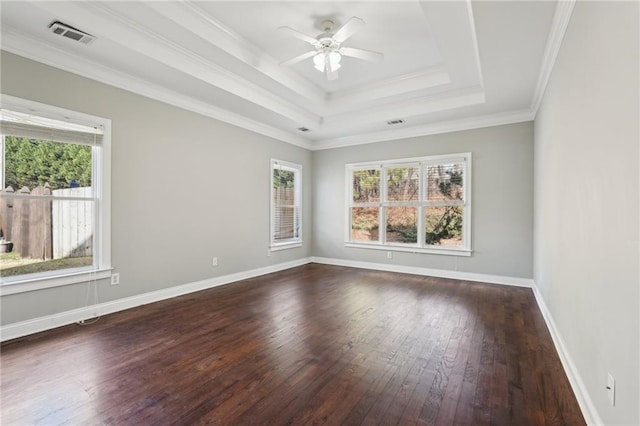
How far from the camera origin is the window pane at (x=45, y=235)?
2844 mm

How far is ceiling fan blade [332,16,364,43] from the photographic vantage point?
8.67 feet

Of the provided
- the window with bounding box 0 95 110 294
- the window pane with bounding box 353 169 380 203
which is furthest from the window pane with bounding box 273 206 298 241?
the window with bounding box 0 95 110 294

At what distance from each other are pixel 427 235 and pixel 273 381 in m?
4.19

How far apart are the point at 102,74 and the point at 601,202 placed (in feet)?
14.6

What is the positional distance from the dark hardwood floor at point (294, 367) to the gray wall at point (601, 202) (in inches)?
18.6

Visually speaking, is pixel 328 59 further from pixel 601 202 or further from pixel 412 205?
pixel 412 205

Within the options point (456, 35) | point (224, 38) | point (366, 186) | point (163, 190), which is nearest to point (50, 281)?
point (163, 190)

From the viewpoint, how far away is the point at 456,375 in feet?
7.14

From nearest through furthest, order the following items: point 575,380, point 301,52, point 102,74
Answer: point 575,380
point 102,74
point 301,52

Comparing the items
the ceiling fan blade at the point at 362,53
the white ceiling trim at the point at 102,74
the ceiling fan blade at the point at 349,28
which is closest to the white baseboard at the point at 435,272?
the white ceiling trim at the point at 102,74

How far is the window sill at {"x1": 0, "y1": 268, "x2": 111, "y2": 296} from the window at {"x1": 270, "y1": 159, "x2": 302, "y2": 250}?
2.85 meters

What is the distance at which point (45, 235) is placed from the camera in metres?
3.05

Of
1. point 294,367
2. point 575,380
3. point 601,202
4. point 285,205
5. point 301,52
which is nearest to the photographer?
point 601,202

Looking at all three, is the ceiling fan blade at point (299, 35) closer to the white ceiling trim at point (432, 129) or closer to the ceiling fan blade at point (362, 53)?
the ceiling fan blade at point (362, 53)
